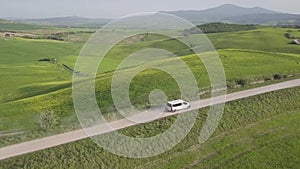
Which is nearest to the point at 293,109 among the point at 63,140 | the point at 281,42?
the point at 63,140

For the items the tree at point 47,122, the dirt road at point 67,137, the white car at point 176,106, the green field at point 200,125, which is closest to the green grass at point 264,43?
the green field at point 200,125

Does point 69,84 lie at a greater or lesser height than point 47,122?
lesser

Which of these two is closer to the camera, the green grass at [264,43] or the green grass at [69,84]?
the green grass at [69,84]

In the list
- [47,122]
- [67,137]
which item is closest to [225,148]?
[67,137]

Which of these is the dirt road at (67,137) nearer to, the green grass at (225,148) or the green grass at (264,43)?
the green grass at (225,148)

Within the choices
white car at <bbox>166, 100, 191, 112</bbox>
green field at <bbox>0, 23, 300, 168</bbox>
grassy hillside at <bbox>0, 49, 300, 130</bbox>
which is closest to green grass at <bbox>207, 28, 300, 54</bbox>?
grassy hillside at <bbox>0, 49, 300, 130</bbox>

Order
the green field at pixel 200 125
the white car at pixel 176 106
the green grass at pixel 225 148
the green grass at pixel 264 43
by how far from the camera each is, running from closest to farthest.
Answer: the green grass at pixel 225 148 → the green field at pixel 200 125 → the white car at pixel 176 106 → the green grass at pixel 264 43

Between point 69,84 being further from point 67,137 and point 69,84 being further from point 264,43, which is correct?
point 264,43

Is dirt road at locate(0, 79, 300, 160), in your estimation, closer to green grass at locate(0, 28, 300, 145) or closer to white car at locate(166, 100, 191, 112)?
white car at locate(166, 100, 191, 112)

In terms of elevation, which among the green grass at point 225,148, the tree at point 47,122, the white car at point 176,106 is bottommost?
the green grass at point 225,148
